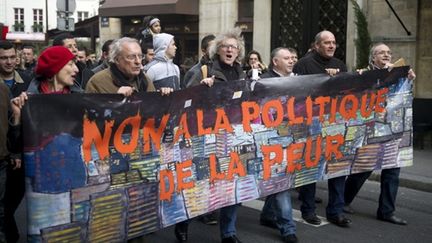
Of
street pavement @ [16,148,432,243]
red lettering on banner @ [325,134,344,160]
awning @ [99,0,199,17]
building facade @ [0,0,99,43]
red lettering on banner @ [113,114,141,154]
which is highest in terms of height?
building facade @ [0,0,99,43]

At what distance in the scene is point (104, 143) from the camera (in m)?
3.97

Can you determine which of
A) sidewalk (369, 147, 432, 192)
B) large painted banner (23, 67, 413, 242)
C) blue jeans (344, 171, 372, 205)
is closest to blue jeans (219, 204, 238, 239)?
large painted banner (23, 67, 413, 242)

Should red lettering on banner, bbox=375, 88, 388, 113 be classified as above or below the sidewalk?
above

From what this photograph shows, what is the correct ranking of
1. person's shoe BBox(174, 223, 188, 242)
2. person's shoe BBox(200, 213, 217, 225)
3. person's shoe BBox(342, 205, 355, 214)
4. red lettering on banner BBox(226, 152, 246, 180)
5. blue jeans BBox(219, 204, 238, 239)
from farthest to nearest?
1. person's shoe BBox(342, 205, 355, 214)
2. person's shoe BBox(200, 213, 217, 225)
3. person's shoe BBox(174, 223, 188, 242)
4. blue jeans BBox(219, 204, 238, 239)
5. red lettering on banner BBox(226, 152, 246, 180)

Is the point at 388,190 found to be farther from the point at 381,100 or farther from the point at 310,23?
the point at 310,23

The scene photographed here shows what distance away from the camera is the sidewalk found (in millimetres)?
7988

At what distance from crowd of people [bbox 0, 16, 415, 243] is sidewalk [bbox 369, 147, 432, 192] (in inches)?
78.3

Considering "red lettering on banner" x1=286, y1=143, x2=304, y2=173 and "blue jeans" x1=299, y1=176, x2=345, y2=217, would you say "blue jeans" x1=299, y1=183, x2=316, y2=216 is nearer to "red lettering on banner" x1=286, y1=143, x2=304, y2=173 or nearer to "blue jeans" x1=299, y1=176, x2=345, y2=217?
"blue jeans" x1=299, y1=176, x2=345, y2=217

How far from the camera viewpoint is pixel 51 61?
418cm

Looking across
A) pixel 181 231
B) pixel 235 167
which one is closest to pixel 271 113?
pixel 235 167

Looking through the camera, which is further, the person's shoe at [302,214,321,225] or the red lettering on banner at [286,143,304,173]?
the person's shoe at [302,214,321,225]

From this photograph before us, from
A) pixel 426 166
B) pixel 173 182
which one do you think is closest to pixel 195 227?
pixel 173 182

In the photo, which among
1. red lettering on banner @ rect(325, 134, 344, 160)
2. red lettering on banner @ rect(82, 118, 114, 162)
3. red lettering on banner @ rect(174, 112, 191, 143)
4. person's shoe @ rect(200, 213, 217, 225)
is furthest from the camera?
person's shoe @ rect(200, 213, 217, 225)

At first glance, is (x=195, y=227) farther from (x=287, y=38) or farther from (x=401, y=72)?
(x=287, y=38)
